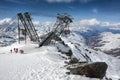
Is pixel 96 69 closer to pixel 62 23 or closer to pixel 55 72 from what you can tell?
pixel 55 72

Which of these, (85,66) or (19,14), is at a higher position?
(19,14)

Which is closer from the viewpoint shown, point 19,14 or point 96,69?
point 96,69

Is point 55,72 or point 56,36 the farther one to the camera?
point 56,36

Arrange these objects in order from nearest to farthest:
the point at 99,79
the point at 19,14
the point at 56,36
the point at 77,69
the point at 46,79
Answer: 1. the point at 46,79
2. the point at 99,79
3. the point at 77,69
4. the point at 19,14
5. the point at 56,36

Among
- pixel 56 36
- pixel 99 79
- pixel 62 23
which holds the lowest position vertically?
pixel 99 79

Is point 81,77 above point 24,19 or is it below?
below

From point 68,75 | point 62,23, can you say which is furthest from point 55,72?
point 62,23

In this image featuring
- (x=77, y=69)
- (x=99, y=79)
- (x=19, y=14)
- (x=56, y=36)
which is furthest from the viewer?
(x=56, y=36)

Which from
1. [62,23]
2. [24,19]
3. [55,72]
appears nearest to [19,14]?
[24,19]

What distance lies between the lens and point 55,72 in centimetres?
3534

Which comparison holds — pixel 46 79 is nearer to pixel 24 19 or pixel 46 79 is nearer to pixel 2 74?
pixel 2 74

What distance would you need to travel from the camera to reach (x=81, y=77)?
108 feet

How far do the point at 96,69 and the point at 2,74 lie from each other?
16373 millimetres

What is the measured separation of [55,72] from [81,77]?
16.9 feet
